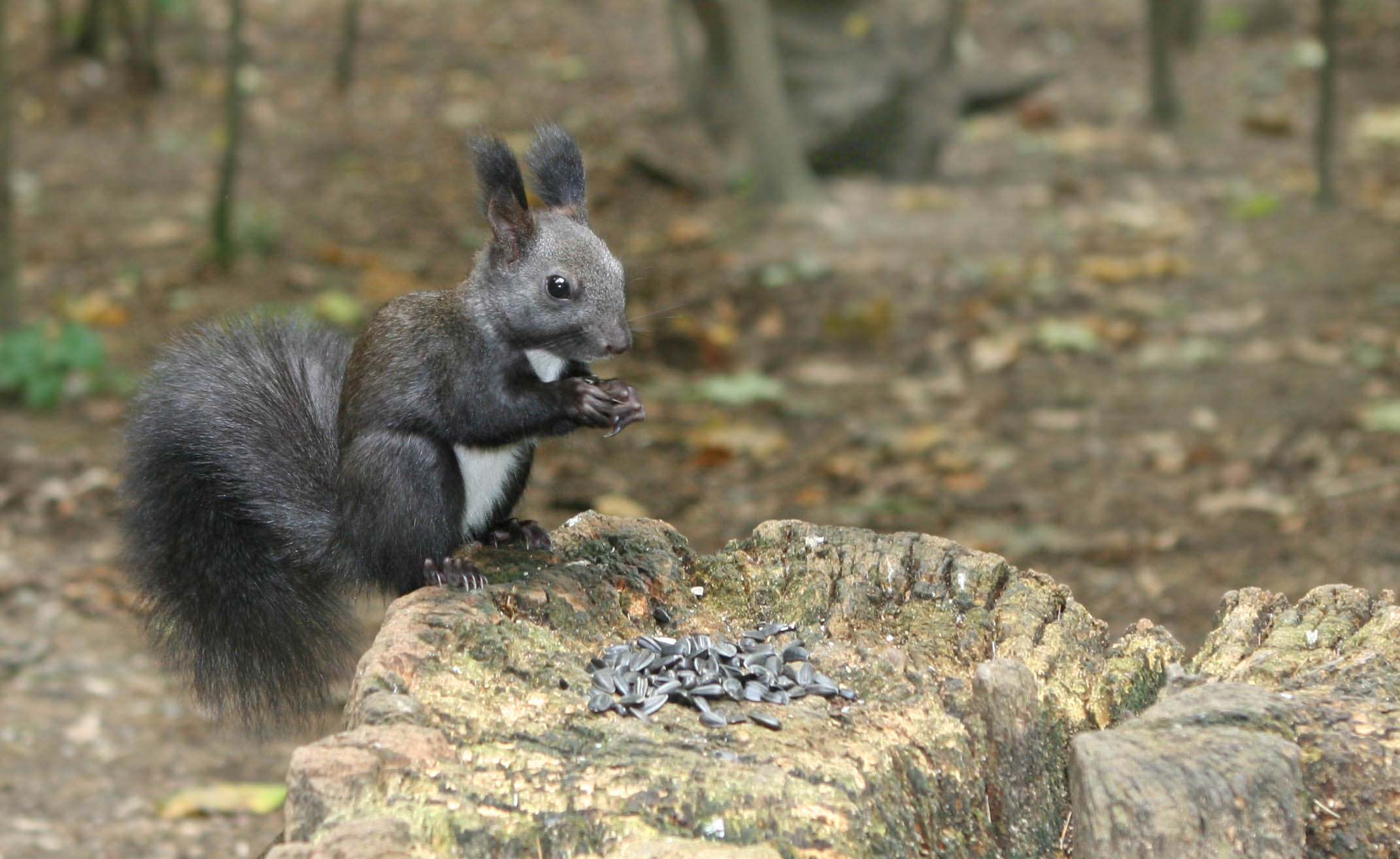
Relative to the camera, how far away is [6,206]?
5223mm

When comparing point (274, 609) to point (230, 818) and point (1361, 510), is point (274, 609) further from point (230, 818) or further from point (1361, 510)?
point (1361, 510)

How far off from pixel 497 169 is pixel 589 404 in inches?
18.0

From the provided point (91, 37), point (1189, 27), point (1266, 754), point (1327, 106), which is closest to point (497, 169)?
point (1266, 754)

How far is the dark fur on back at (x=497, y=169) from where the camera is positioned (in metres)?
2.48

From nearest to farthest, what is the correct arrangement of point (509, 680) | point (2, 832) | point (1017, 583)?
point (509, 680) → point (1017, 583) → point (2, 832)

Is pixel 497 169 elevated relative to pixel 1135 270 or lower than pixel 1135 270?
elevated

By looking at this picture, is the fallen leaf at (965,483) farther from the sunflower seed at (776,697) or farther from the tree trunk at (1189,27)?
the tree trunk at (1189,27)

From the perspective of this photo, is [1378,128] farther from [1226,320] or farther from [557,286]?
[557,286]

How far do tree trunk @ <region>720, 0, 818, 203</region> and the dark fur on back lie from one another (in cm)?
489

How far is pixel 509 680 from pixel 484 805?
34 centimetres

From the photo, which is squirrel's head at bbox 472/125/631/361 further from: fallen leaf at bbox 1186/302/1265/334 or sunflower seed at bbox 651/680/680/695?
fallen leaf at bbox 1186/302/1265/334

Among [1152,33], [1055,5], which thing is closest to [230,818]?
[1152,33]

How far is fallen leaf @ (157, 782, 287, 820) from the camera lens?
317 centimetres

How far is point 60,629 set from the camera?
157 inches
